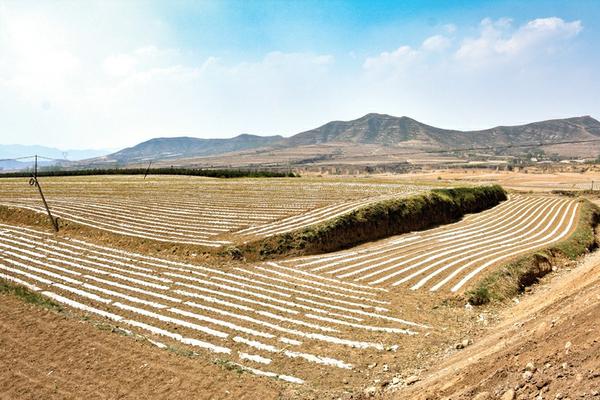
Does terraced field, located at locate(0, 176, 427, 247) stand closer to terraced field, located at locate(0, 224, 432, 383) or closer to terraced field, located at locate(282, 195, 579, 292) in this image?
terraced field, located at locate(0, 224, 432, 383)

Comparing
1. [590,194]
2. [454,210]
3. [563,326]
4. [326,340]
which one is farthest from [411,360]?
[590,194]

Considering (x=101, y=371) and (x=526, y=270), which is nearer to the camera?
(x=101, y=371)

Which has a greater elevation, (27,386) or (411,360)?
(27,386)

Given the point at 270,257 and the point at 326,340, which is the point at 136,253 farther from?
the point at 326,340

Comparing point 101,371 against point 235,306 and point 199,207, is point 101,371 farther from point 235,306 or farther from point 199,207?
point 199,207

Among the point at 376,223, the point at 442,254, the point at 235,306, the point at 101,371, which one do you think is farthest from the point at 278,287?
the point at 376,223

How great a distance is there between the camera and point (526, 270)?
2500 cm

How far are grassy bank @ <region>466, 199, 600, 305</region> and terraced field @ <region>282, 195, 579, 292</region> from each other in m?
1.16

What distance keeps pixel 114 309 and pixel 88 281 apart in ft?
15.8

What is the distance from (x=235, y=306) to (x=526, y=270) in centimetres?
1927

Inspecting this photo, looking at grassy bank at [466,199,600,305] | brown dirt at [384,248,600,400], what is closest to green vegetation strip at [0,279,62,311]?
brown dirt at [384,248,600,400]

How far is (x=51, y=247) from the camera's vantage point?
28266 millimetres

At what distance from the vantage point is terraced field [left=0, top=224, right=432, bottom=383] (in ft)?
46.2

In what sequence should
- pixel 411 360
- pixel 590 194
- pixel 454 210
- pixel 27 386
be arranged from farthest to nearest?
pixel 590 194 → pixel 454 210 → pixel 411 360 → pixel 27 386
